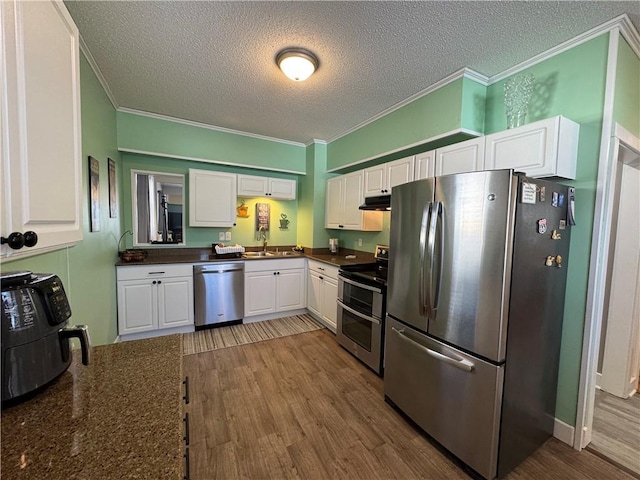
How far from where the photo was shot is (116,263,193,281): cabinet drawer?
2936 millimetres

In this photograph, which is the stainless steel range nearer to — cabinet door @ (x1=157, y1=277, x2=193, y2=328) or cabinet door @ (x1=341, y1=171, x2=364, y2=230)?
cabinet door @ (x1=341, y1=171, x2=364, y2=230)

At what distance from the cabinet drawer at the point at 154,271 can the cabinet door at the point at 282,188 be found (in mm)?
1618

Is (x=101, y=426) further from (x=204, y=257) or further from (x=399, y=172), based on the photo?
(x=204, y=257)

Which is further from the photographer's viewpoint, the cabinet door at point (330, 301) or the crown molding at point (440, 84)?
the cabinet door at point (330, 301)

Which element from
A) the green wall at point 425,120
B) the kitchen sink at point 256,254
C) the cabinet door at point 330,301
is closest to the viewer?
the green wall at point 425,120

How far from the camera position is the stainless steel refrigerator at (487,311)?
56.9 inches

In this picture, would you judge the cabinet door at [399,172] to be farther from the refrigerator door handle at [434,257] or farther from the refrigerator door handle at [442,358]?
the refrigerator door handle at [442,358]

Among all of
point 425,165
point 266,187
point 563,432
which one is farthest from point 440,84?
point 563,432

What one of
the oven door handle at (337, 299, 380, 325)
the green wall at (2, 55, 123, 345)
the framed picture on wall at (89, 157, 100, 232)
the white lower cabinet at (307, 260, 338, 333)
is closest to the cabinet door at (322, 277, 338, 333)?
the white lower cabinet at (307, 260, 338, 333)

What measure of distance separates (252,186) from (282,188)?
1.58ft

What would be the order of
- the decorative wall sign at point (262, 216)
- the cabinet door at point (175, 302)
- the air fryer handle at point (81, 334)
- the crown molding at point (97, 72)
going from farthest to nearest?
the decorative wall sign at point (262, 216) → the cabinet door at point (175, 302) → the crown molding at point (97, 72) → the air fryer handle at point (81, 334)

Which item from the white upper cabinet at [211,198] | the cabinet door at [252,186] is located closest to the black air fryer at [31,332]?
the white upper cabinet at [211,198]

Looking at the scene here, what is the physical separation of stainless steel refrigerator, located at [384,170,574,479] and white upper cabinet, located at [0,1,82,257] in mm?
1794

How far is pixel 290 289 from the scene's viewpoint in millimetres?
3875
